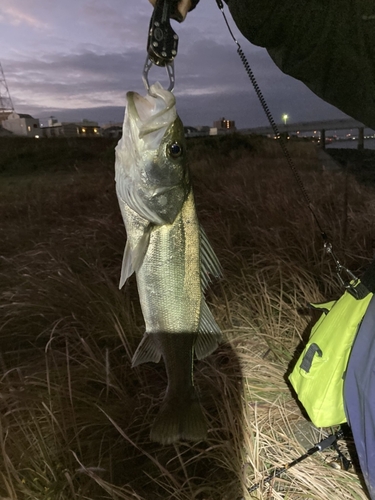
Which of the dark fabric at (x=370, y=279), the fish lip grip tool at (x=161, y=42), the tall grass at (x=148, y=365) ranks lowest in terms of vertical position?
the tall grass at (x=148, y=365)

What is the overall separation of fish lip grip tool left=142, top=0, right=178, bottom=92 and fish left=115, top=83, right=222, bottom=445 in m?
0.12

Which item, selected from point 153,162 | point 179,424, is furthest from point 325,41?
point 179,424

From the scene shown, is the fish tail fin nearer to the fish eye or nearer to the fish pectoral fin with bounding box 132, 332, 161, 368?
the fish pectoral fin with bounding box 132, 332, 161, 368

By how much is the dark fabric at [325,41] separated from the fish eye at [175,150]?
94cm

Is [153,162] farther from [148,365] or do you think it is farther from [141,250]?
[148,365]

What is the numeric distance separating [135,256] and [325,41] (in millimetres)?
1556

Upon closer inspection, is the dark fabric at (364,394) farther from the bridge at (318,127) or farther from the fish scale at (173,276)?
the bridge at (318,127)

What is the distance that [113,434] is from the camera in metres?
2.40

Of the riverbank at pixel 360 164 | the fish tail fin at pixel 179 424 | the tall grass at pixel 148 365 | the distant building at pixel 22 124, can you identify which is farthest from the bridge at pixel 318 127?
the distant building at pixel 22 124

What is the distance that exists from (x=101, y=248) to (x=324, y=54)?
11.6 feet

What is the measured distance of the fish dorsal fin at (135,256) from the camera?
1.75 metres

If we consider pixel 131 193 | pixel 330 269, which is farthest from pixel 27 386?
pixel 330 269

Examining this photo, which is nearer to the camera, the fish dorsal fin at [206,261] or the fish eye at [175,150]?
the fish eye at [175,150]

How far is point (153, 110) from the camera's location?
1620 millimetres
